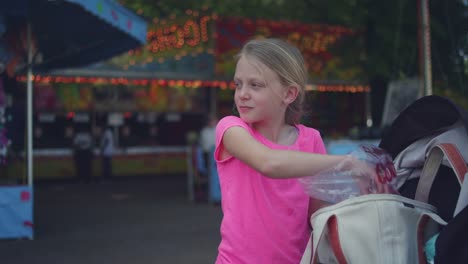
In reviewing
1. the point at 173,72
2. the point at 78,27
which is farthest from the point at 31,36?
the point at 173,72

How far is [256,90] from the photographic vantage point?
6.45 ft

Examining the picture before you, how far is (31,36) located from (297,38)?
1041cm

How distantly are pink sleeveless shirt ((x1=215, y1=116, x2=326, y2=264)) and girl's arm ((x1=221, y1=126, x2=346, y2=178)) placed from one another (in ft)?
0.28

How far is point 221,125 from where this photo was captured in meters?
2.01

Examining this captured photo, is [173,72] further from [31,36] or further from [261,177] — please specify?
[261,177]

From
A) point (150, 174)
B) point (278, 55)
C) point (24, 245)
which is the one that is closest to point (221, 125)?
point (278, 55)

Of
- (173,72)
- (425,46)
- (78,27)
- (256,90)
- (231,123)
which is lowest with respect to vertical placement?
(231,123)

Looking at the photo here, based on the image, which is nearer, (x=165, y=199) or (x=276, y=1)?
(x=165, y=199)

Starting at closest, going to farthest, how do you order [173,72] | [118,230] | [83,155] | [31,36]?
1. [31,36]
2. [118,230]
3. [173,72]
4. [83,155]

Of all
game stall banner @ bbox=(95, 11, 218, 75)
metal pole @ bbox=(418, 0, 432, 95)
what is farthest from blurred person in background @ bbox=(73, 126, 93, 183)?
metal pole @ bbox=(418, 0, 432, 95)

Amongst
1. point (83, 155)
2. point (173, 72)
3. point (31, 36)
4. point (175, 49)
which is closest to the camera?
point (31, 36)

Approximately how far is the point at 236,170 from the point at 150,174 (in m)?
18.1

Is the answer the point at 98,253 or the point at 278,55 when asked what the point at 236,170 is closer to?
the point at 278,55

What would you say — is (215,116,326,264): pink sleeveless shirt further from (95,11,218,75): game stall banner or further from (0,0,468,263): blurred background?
(95,11,218,75): game stall banner
